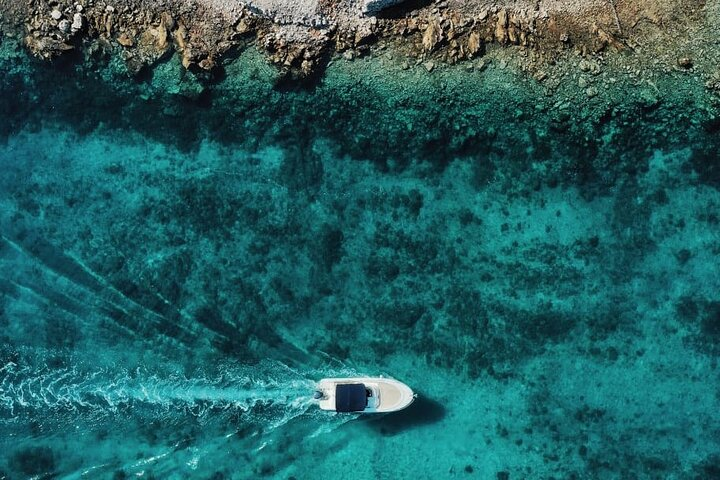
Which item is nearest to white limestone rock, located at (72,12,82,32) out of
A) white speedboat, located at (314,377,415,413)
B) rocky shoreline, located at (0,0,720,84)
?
rocky shoreline, located at (0,0,720,84)

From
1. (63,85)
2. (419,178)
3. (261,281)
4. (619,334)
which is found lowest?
(619,334)

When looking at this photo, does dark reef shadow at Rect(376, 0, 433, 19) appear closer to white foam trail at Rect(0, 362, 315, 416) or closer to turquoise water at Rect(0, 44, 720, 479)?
turquoise water at Rect(0, 44, 720, 479)

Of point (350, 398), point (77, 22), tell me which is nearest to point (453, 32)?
point (350, 398)

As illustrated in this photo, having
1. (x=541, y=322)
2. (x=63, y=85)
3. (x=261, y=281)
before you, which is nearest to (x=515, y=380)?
(x=541, y=322)

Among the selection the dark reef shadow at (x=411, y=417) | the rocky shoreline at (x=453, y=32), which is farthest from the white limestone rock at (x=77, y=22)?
the dark reef shadow at (x=411, y=417)

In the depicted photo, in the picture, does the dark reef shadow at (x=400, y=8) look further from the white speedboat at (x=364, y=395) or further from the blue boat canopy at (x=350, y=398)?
the blue boat canopy at (x=350, y=398)

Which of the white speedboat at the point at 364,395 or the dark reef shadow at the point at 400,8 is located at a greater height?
the dark reef shadow at the point at 400,8

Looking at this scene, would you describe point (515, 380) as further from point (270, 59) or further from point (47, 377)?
point (47, 377)
